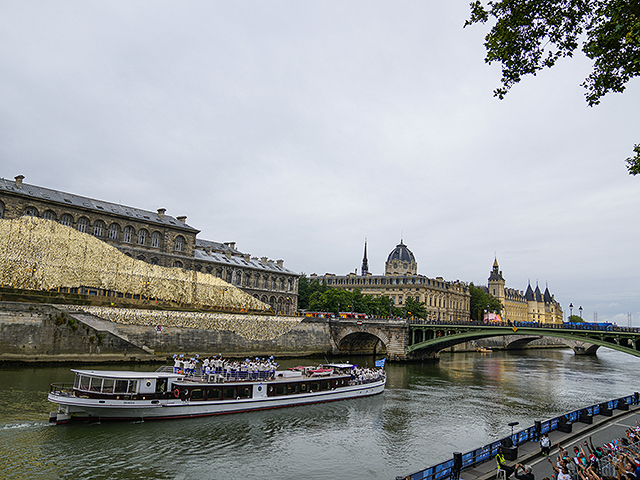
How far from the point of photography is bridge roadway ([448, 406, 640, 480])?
15.4 metres

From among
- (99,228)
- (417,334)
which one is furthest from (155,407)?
(417,334)

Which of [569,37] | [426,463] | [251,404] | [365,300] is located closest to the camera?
[569,37]

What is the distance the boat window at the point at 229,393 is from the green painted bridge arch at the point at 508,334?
34.5 metres

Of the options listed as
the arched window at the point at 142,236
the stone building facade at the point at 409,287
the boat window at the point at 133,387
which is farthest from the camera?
the stone building facade at the point at 409,287

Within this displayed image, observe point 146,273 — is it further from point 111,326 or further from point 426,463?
point 426,463

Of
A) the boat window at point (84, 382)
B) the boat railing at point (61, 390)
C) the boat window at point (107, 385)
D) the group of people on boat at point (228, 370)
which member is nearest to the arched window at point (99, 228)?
the group of people on boat at point (228, 370)

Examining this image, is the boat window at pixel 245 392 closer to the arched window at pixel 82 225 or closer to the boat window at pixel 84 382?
the boat window at pixel 84 382

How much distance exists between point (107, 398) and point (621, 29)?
29475 millimetres

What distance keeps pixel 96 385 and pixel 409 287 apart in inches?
4570

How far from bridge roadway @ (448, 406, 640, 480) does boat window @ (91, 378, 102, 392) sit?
69.5 ft

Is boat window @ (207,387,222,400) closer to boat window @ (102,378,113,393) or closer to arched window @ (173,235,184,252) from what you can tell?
boat window @ (102,378,113,393)

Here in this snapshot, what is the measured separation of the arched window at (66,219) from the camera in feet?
210

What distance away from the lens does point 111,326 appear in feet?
158

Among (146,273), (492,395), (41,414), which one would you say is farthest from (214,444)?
(146,273)
